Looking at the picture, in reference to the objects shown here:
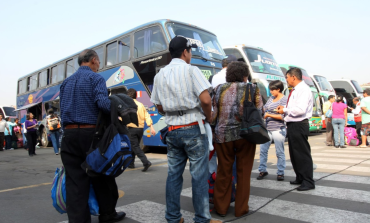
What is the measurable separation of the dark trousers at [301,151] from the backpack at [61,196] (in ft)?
9.67

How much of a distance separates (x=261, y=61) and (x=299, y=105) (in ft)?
28.2

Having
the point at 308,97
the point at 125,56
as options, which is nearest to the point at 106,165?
the point at 308,97

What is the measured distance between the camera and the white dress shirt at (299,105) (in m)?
4.45

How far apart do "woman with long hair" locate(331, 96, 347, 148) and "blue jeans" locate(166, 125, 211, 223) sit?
866 centimetres

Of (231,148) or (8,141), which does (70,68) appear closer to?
(8,141)

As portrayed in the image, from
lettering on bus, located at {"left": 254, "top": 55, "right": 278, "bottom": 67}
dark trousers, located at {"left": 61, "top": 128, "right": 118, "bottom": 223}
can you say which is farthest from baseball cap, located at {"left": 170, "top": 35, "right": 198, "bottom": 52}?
lettering on bus, located at {"left": 254, "top": 55, "right": 278, "bottom": 67}

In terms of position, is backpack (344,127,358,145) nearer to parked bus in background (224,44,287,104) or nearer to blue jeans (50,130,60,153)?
parked bus in background (224,44,287,104)

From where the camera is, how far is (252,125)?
3248 mm

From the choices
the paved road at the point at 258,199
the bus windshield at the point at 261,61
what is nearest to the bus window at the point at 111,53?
the bus windshield at the point at 261,61

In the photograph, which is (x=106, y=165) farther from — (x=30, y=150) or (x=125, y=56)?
(x=30, y=150)

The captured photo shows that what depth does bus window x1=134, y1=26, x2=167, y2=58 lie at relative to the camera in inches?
364

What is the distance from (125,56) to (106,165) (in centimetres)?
803

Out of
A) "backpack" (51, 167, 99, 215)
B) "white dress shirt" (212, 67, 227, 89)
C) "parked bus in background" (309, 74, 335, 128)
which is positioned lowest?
"backpack" (51, 167, 99, 215)

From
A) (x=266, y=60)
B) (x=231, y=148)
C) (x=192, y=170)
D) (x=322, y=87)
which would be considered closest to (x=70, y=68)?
(x=266, y=60)
